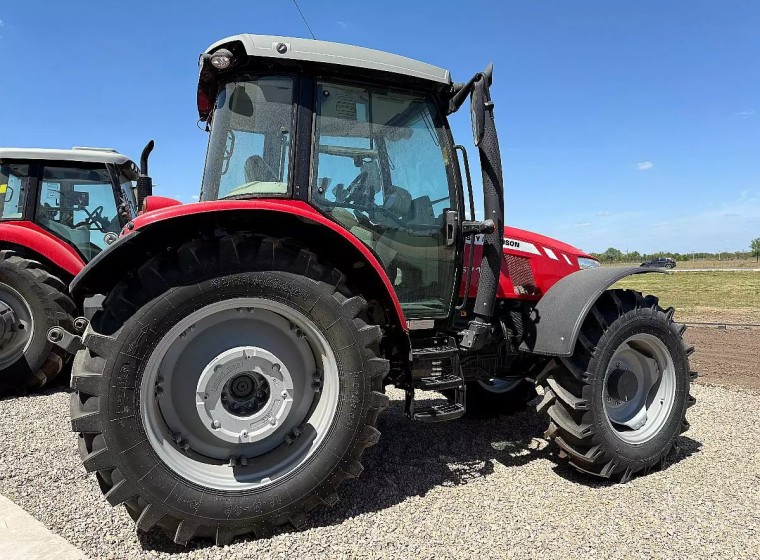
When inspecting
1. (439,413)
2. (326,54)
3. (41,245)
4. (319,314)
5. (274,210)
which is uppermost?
(326,54)

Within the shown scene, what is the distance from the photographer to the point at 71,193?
245 inches

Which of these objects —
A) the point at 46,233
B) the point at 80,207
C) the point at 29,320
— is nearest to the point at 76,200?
the point at 80,207

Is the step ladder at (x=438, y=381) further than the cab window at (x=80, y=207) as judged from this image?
No

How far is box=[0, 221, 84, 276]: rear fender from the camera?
5.75m

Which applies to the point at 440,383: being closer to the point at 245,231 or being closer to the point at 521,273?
the point at 521,273

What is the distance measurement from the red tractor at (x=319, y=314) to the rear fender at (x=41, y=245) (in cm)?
340

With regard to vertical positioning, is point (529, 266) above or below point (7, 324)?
above

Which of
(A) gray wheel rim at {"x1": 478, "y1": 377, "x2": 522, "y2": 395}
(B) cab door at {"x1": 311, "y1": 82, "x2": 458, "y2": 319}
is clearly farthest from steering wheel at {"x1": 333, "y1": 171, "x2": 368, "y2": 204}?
(A) gray wheel rim at {"x1": 478, "y1": 377, "x2": 522, "y2": 395}

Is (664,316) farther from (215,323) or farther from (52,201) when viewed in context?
(52,201)

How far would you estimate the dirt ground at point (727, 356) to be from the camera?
584 centimetres

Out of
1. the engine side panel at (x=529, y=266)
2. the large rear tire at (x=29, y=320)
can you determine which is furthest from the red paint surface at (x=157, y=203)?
the large rear tire at (x=29, y=320)

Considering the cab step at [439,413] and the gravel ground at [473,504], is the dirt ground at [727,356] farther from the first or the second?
the cab step at [439,413]

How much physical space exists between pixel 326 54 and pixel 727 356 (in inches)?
272

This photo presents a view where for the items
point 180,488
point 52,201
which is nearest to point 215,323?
point 180,488
